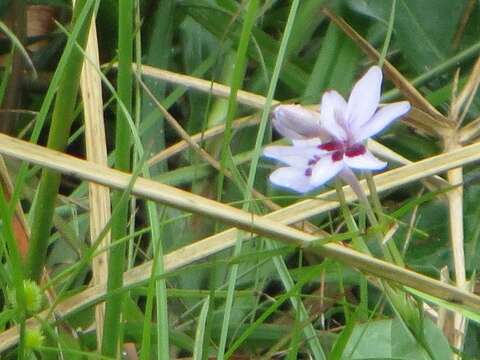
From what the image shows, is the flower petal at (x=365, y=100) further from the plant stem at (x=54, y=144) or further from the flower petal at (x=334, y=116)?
the plant stem at (x=54, y=144)

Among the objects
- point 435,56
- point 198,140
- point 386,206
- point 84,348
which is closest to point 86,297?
point 84,348

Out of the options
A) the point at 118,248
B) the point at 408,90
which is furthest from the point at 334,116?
the point at 408,90

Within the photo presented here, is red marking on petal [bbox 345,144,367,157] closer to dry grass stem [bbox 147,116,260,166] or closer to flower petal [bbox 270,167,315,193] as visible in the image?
flower petal [bbox 270,167,315,193]

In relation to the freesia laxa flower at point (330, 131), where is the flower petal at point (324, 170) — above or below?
below

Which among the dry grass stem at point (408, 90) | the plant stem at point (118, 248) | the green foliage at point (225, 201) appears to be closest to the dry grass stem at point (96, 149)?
the green foliage at point (225, 201)

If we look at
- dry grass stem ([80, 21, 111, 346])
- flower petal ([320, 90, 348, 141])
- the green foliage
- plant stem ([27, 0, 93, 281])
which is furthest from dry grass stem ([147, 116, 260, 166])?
flower petal ([320, 90, 348, 141])

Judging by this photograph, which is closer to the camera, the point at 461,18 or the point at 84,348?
the point at 84,348

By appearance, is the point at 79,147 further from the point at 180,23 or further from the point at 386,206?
the point at 386,206
